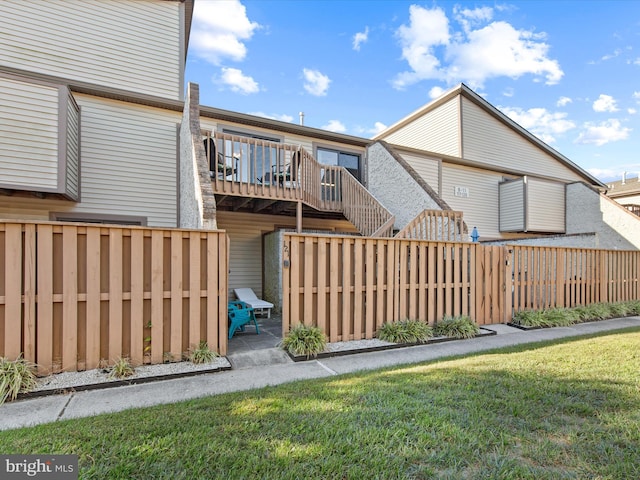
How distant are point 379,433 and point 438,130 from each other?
1427cm

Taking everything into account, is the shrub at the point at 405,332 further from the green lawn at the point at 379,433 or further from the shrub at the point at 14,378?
the shrub at the point at 14,378

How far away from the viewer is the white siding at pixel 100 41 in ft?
24.1

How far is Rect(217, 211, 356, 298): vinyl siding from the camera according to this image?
30.1 feet

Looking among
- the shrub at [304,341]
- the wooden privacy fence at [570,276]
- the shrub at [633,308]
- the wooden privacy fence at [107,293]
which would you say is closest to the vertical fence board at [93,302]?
the wooden privacy fence at [107,293]

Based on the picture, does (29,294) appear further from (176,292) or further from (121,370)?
(176,292)

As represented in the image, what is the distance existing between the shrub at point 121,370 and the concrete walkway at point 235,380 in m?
0.23

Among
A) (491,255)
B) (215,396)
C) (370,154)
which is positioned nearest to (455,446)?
(215,396)

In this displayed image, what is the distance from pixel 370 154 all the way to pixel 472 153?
5.13 m

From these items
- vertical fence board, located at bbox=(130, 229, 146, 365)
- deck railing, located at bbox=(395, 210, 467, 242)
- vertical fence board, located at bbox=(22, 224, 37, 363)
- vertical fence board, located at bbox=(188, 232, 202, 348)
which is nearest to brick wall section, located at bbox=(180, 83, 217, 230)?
vertical fence board, located at bbox=(188, 232, 202, 348)

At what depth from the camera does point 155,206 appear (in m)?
8.20

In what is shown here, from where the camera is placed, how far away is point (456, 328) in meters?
6.06

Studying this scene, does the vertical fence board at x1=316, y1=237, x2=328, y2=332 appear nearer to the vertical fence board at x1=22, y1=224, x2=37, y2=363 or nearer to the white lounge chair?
the white lounge chair

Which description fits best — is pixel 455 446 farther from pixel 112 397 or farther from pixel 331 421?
pixel 112 397

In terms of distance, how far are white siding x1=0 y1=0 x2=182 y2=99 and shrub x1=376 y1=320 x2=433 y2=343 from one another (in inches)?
319
